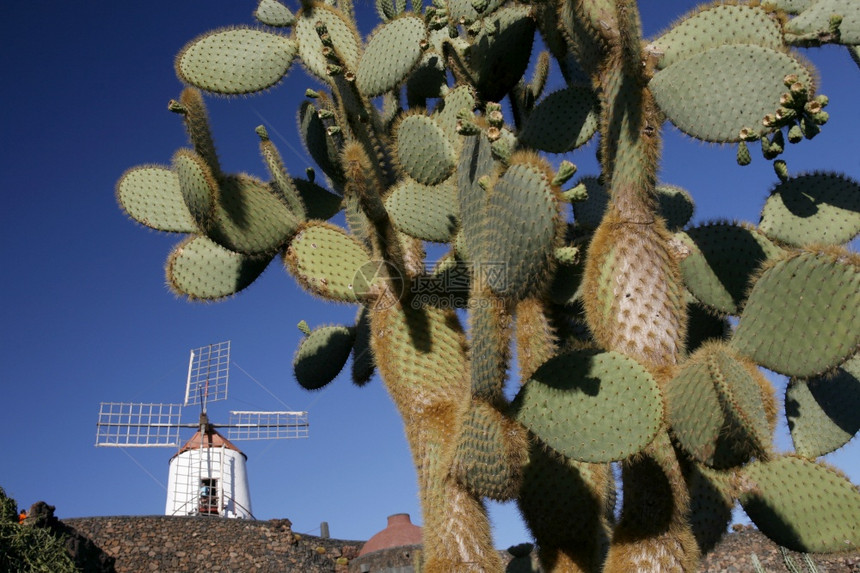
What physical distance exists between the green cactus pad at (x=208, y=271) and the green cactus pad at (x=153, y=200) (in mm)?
115

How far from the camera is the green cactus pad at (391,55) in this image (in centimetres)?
348

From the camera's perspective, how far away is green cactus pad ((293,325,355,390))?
13.9ft

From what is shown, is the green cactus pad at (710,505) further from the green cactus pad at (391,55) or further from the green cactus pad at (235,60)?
the green cactus pad at (235,60)

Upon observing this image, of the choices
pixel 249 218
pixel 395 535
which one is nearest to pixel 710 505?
pixel 249 218

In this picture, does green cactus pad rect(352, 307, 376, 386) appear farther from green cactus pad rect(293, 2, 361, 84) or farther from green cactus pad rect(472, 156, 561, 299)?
green cactus pad rect(472, 156, 561, 299)

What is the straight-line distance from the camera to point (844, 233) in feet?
10.7

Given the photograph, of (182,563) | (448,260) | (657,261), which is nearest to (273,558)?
(182,563)

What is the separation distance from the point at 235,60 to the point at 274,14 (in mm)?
489

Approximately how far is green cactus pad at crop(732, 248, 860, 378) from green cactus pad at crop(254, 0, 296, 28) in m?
A: 2.66

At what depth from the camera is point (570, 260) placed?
227cm

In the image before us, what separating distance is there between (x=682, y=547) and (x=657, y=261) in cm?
95

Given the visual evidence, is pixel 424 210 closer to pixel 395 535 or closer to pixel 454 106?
pixel 454 106

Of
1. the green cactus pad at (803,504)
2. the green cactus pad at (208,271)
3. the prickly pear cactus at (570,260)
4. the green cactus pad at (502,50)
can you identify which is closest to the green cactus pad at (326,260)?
the prickly pear cactus at (570,260)

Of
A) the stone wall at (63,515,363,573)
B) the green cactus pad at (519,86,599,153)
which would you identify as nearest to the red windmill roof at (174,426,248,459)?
the stone wall at (63,515,363,573)
